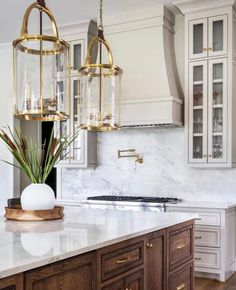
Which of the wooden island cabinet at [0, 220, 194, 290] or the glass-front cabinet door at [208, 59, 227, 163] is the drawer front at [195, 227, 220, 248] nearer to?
the glass-front cabinet door at [208, 59, 227, 163]

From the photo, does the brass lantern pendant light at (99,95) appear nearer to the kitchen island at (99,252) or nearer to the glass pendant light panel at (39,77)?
the glass pendant light panel at (39,77)

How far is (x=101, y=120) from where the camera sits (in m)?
2.99

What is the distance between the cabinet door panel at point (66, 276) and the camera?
5.43ft

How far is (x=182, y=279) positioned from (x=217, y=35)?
9.57 feet

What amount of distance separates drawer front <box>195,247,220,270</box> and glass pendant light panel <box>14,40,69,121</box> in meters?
2.70

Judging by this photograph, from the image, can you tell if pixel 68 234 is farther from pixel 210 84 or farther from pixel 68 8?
pixel 68 8

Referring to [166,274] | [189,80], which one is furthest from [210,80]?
[166,274]

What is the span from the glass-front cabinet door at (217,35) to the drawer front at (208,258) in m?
2.17

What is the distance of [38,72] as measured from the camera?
2.39 metres

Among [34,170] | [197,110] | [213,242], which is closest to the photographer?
[34,170]

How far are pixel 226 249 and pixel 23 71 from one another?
3.11m

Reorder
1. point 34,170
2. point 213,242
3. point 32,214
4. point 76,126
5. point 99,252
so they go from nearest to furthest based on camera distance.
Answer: point 99,252 → point 32,214 → point 34,170 → point 213,242 → point 76,126

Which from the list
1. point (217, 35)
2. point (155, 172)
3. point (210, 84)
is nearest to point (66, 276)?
point (210, 84)

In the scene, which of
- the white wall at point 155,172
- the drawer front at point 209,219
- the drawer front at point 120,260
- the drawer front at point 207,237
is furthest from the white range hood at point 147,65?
the drawer front at point 120,260
